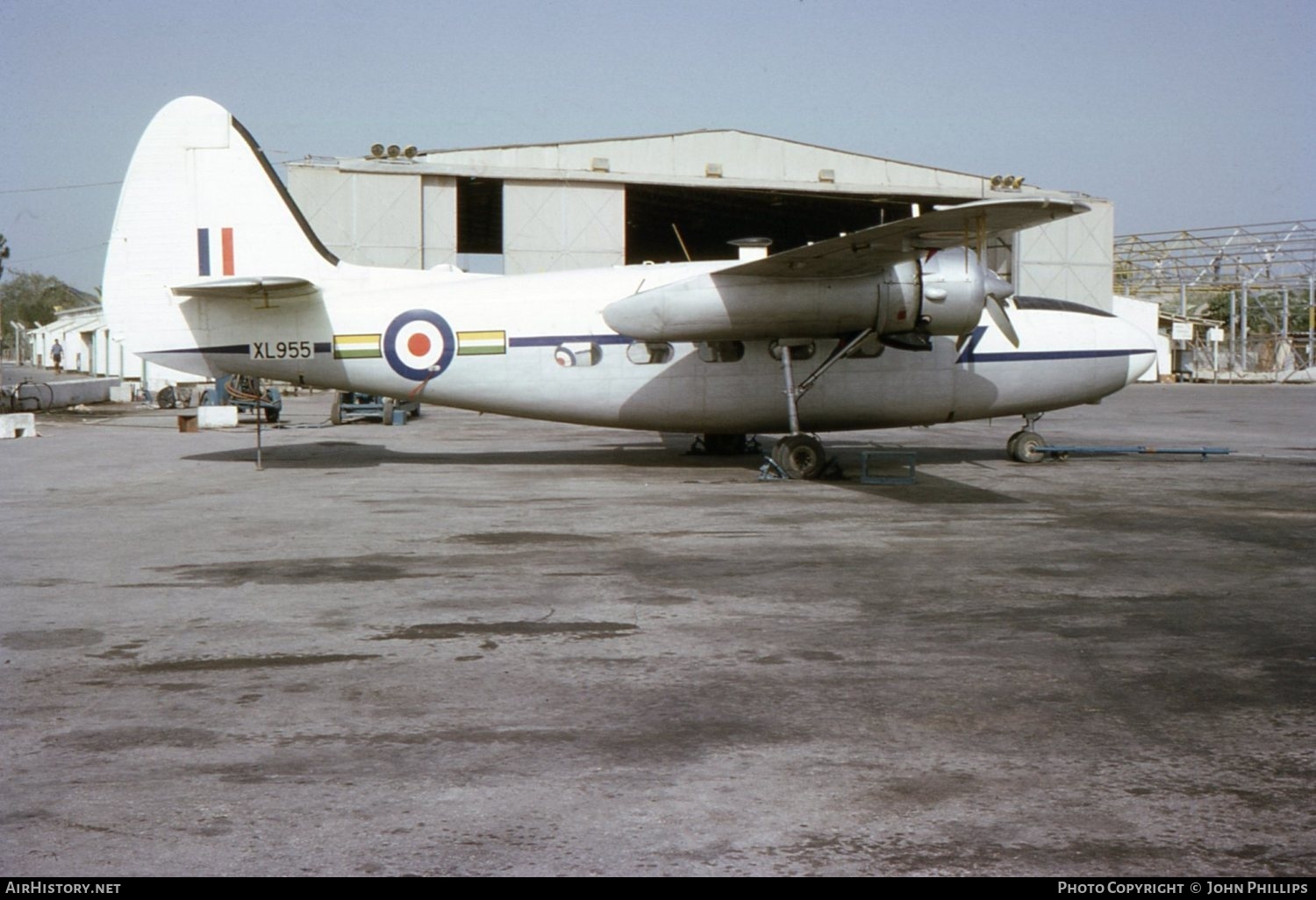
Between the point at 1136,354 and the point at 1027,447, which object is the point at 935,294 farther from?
the point at 1136,354

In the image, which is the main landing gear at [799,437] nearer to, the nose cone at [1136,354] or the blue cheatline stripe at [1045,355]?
the blue cheatline stripe at [1045,355]

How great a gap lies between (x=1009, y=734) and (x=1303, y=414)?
35.5 metres

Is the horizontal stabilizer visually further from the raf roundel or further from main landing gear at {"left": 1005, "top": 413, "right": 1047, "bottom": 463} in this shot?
main landing gear at {"left": 1005, "top": 413, "right": 1047, "bottom": 463}

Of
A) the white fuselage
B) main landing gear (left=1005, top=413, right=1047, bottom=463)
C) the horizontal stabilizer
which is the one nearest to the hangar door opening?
main landing gear (left=1005, top=413, right=1047, bottom=463)

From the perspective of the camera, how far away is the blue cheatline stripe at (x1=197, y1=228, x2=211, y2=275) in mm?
18953

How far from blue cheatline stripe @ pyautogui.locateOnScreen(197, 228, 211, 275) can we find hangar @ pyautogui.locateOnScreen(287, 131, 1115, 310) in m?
22.6

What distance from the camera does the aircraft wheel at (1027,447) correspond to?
808 inches

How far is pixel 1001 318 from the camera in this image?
17672 millimetres

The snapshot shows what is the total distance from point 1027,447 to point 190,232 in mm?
14485

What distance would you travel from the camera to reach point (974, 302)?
17469 millimetres

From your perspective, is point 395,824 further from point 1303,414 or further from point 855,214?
point 855,214

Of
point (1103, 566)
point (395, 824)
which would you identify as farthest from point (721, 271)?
point (395, 824)

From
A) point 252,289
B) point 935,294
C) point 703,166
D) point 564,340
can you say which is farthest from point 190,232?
point 703,166

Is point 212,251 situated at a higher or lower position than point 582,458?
higher
